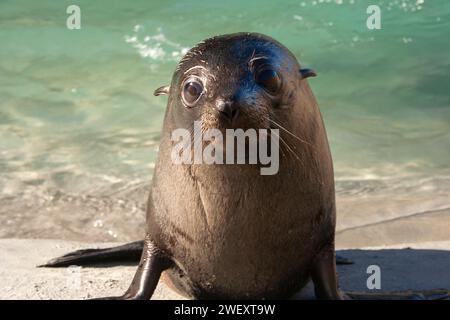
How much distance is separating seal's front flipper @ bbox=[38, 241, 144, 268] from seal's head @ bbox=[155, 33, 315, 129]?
53.7 inches

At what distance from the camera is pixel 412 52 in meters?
12.5

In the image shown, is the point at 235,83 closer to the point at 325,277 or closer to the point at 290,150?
the point at 290,150

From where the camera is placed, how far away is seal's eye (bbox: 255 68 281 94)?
339 centimetres

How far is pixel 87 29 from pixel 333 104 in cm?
487

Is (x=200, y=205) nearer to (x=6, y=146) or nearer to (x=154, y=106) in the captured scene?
(x=6, y=146)

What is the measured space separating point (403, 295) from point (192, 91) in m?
1.33

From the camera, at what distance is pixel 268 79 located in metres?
3.41

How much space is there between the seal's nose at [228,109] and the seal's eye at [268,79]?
0.92 ft
